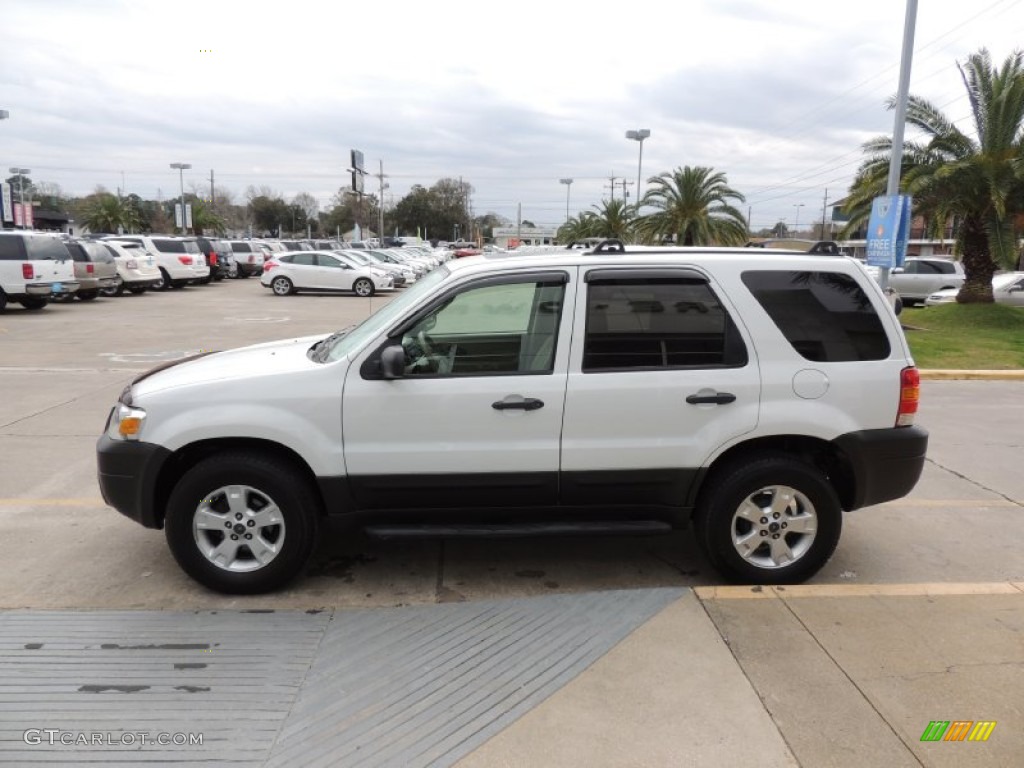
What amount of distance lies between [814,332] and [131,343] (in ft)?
41.8

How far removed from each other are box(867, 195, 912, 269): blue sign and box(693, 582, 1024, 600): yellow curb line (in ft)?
39.2

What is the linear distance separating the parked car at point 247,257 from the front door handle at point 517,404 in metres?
34.0

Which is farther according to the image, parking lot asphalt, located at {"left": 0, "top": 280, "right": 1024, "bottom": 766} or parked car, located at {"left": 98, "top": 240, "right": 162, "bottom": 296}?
parked car, located at {"left": 98, "top": 240, "right": 162, "bottom": 296}

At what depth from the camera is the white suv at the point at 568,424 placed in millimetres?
3820

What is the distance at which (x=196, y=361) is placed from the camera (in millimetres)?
4508

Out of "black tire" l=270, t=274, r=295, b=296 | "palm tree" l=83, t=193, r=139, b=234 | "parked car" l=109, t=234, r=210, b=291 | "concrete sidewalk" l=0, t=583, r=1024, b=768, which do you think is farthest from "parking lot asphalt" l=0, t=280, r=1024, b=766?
"palm tree" l=83, t=193, r=139, b=234

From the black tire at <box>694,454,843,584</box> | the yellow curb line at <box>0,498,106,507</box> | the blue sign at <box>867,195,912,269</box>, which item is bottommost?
the yellow curb line at <box>0,498,106,507</box>

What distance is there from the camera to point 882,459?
4.06m

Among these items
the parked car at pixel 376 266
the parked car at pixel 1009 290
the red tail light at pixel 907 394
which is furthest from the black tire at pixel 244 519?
the parked car at pixel 376 266

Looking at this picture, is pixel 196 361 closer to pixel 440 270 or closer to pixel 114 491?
pixel 114 491

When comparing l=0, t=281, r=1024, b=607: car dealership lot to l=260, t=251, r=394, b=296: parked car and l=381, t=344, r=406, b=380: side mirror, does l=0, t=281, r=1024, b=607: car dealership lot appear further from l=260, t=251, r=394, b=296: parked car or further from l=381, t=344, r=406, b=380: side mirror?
l=260, t=251, r=394, b=296: parked car

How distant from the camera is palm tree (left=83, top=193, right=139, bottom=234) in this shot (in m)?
68.0

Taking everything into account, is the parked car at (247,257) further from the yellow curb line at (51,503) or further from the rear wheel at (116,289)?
the yellow curb line at (51,503)

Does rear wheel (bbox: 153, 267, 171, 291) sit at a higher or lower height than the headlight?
lower
